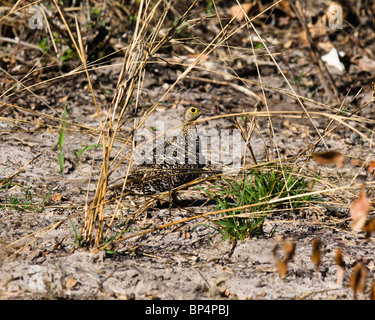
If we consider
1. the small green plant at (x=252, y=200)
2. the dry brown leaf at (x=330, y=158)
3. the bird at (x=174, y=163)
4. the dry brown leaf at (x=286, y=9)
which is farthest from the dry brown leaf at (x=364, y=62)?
the dry brown leaf at (x=330, y=158)

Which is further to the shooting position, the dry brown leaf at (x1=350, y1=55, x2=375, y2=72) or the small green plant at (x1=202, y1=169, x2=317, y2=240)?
the dry brown leaf at (x1=350, y1=55, x2=375, y2=72)

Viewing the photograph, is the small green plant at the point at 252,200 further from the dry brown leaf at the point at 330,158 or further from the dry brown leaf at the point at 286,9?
the dry brown leaf at the point at 286,9

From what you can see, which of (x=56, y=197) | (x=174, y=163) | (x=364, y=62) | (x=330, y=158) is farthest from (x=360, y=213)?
(x=364, y=62)

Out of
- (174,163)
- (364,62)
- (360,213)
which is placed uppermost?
(364,62)

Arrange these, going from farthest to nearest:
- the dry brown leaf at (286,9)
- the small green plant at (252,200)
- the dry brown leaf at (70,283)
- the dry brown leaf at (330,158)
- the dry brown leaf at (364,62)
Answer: the dry brown leaf at (286,9) → the dry brown leaf at (364,62) → the small green plant at (252,200) → the dry brown leaf at (70,283) → the dry brown leaf at (330,158)

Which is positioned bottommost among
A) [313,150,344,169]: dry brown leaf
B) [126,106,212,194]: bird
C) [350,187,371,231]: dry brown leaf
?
[350,187,371,231]: dry brown leaf

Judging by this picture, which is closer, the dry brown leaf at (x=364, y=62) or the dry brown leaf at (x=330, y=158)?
the dry brown leaf at (x=330, y=158)

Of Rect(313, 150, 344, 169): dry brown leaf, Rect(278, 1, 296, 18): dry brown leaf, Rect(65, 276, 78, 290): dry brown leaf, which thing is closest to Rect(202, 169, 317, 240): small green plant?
Rect(313, 150, 344, 169): dry brown leaf

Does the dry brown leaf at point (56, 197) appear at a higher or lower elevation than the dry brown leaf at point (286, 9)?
lower

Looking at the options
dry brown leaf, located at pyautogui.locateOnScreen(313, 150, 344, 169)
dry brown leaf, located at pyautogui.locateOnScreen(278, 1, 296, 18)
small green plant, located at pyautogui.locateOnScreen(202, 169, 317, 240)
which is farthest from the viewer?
dry brown leaf, located at pyautogui.locateOnScreen(278, 1, 296, 18)

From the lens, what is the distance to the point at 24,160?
494 cm

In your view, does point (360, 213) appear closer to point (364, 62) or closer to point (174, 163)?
point (174, 163)

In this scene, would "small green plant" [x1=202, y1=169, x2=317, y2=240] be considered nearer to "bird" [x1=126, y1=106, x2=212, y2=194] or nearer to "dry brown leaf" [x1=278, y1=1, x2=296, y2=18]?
"bird" [x1=126, y1=106, x2=212, y2=194]
